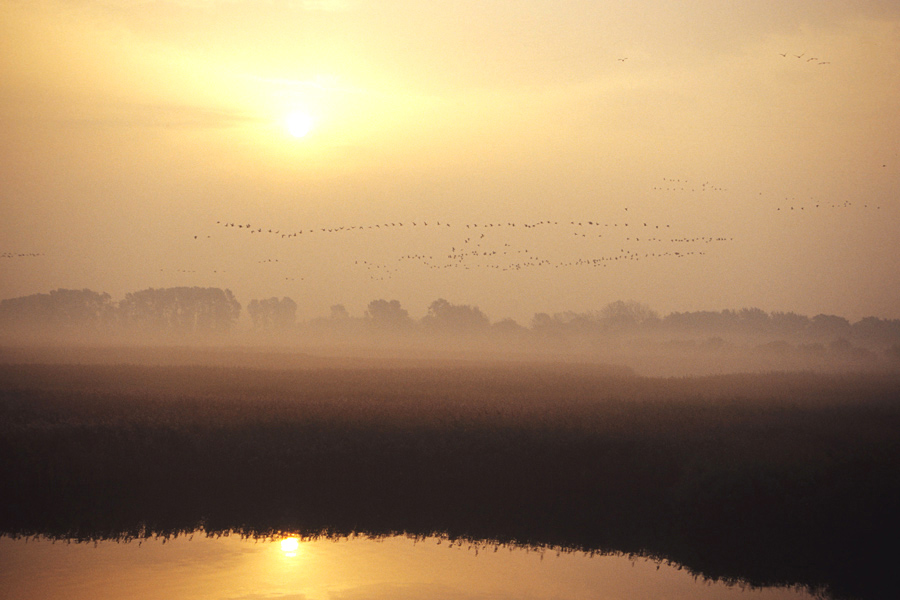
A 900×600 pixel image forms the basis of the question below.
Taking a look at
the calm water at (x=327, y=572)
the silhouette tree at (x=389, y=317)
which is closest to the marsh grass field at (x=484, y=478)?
the calm water at (x=327, y=572)

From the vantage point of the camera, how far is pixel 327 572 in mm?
17969

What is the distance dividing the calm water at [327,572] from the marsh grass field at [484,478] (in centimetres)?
90

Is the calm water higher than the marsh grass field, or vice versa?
the marsh grass field

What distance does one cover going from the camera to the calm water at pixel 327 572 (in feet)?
54.4

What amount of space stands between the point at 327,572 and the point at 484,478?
706 cm

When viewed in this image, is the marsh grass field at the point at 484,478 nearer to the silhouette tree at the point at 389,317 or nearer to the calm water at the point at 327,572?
the calm water at the point at 327,572

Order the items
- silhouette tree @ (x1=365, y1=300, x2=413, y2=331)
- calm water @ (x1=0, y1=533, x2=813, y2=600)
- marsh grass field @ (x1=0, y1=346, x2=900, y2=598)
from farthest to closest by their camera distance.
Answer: silhouette tree @ (x1=365, y1=300, x2=413, y2=331), marsh grass field @ (x1=0, y1=346, x2=900, y2=598), calm water @ (x1=0, y1=533, x2=813, y2=600)

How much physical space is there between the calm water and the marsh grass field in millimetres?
898

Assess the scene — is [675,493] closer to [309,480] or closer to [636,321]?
[309,480]

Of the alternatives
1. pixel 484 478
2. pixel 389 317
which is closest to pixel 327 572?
pixel 484 478

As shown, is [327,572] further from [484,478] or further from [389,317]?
[389,317]

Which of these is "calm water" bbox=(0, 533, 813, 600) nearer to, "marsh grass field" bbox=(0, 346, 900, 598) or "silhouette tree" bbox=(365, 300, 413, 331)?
"marsh grass field" bbox=(0, 346, 900, 598)

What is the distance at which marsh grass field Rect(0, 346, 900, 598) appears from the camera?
19.9 m

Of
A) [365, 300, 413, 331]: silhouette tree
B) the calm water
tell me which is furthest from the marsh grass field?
[365, 300, 413, 331]: silhouette tree
